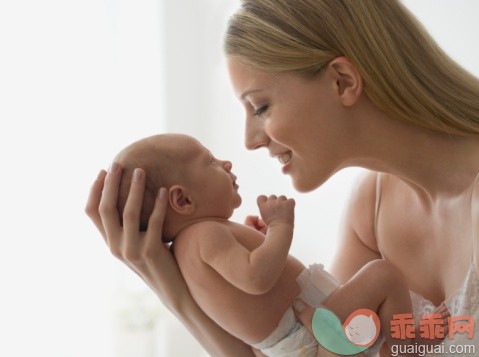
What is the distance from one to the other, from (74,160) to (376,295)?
2.42 m

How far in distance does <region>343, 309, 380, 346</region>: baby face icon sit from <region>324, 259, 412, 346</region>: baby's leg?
12 mm

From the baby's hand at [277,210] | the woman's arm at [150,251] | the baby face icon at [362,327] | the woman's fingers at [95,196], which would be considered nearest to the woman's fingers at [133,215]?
the woman's arm at [150,251]

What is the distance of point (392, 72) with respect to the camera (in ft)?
5.26

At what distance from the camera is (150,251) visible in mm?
1524

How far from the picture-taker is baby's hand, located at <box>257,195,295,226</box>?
1483 mm

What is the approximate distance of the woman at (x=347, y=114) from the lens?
158cm

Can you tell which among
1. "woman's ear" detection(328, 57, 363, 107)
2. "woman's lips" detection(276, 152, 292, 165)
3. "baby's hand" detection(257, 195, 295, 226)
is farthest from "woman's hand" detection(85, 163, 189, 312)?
"woman's ear" detection(328, 57, 363, 107)

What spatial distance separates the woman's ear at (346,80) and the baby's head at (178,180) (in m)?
0.32

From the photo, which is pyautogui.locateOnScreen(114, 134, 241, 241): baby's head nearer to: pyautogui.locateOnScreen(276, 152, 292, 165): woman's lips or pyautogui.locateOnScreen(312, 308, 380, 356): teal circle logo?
pyautogui.locateOnScreen(276, 152, 292, 165): woman's lips

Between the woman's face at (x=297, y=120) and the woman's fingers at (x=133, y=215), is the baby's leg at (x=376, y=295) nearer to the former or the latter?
the woman's face at (x=297, y=120)

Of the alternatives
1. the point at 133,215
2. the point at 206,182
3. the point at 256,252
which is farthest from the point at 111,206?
the point at 256,252

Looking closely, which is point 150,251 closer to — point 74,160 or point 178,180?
point 178,180

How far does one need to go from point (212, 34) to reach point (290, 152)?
8.87 feet

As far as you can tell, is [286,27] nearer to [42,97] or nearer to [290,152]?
[290,152]
